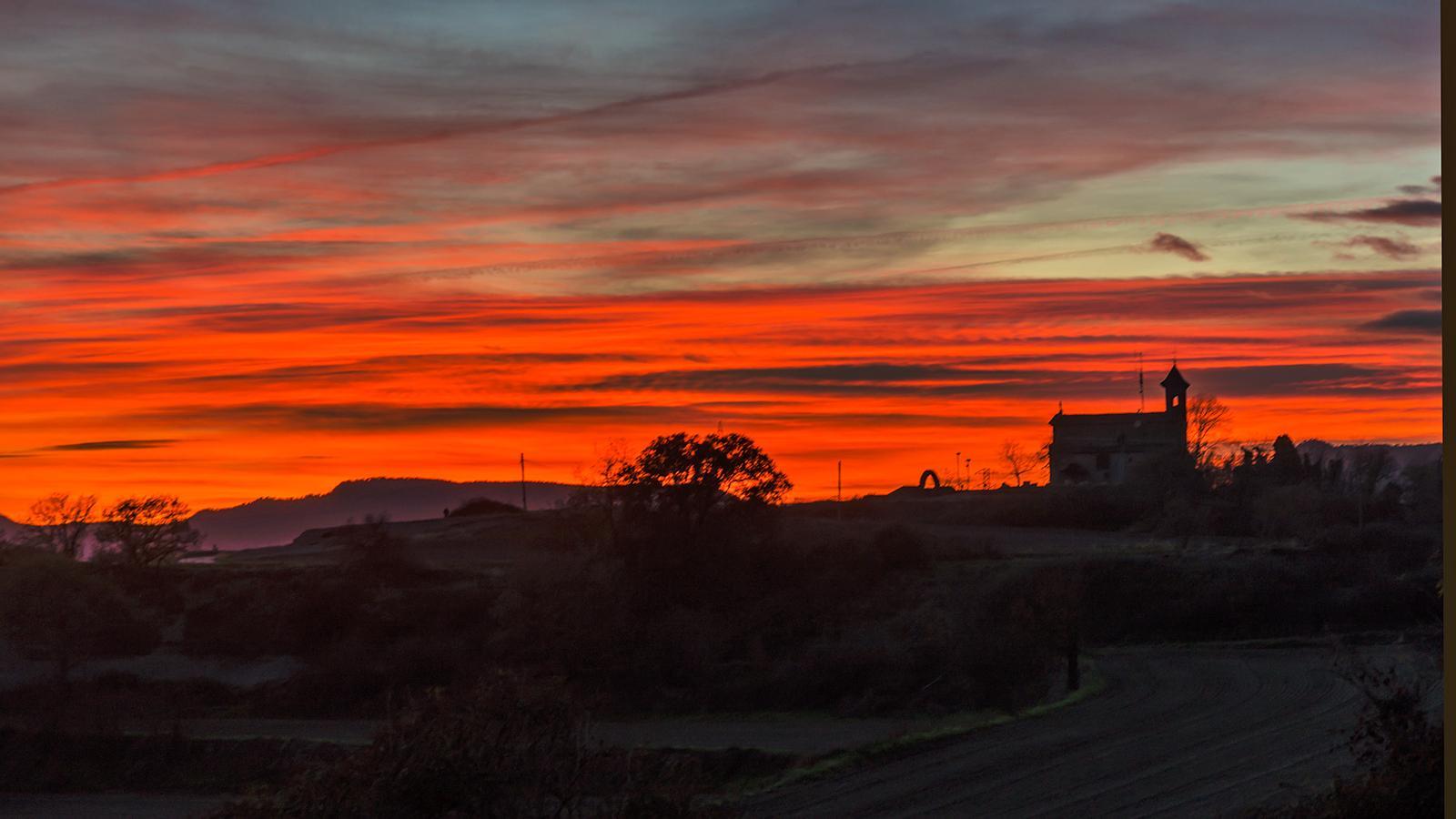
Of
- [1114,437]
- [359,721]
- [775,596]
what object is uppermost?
[1114,437]

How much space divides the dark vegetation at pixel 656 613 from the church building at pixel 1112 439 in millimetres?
39808

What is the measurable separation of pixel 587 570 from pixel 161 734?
1625 centimetres

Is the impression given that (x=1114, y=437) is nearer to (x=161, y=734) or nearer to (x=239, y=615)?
(x=239, y=615)

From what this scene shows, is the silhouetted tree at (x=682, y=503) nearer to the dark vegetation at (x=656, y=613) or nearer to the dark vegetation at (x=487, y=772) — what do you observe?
the dark vegetation at (x=656, y=613)

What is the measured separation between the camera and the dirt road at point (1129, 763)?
26.5 meters

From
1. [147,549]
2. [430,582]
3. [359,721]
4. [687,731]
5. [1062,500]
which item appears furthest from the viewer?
[1062,500]

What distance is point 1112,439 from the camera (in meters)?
119

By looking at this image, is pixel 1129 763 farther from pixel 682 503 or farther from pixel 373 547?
pixel 373 547

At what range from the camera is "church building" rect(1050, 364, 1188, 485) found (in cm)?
11650

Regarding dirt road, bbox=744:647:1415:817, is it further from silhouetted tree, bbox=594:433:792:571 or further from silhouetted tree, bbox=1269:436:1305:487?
silhouetted tree, bbox=1269:436:1305:487

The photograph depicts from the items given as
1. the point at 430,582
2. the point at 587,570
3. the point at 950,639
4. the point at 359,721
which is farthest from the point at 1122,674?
the point at 430,582

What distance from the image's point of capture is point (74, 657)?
51656 mm

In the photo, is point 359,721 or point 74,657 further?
point 74,657

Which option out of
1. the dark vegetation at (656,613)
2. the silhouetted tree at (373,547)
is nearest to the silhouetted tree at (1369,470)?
the dark vegetation at (656,613)
